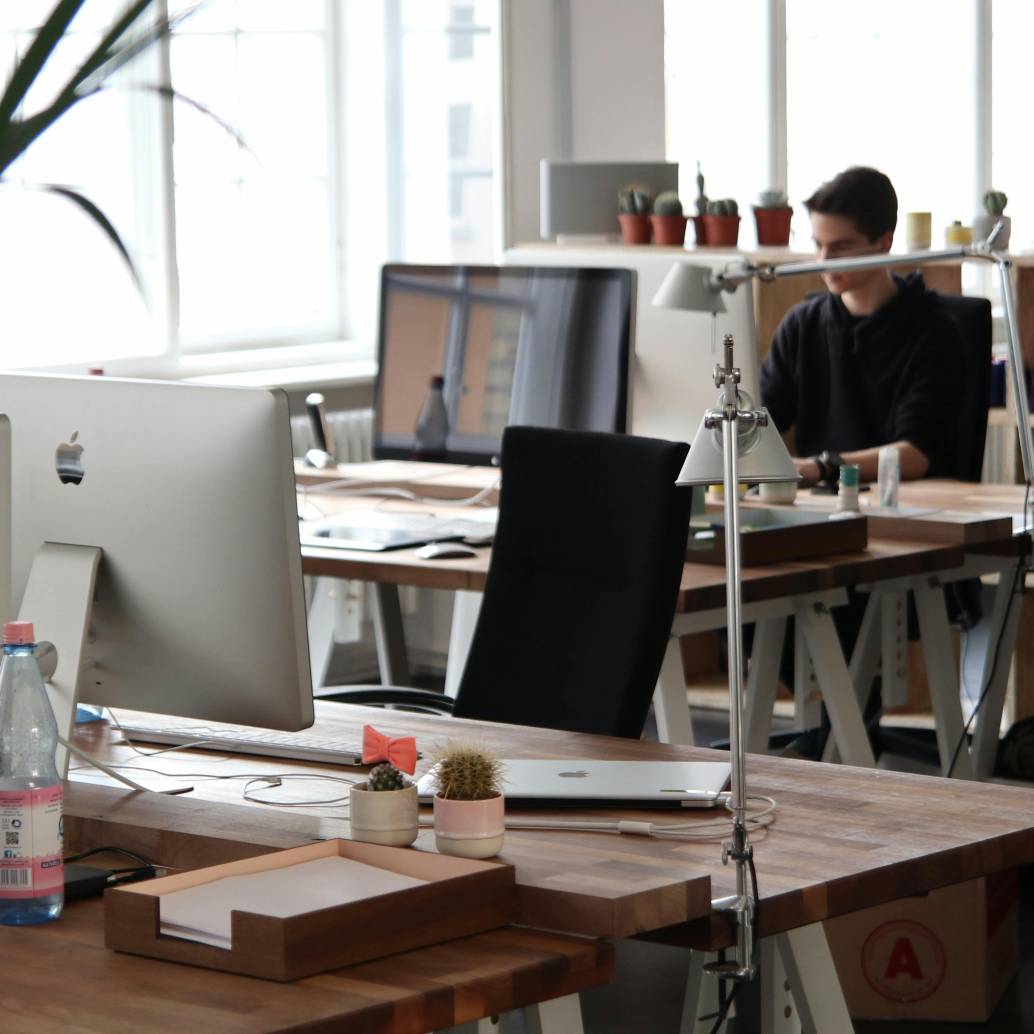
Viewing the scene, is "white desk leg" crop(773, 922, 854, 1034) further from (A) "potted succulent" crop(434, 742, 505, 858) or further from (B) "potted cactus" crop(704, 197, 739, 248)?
(B) "potted cactus" crop(704, 197, 739, 248)

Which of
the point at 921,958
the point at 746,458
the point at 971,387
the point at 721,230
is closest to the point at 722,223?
the point at 721,230

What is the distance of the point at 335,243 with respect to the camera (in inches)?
245

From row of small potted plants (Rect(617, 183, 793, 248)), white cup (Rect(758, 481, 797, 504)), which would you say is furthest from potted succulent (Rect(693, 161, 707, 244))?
white cup (Rect(758, 481, 797, 504))

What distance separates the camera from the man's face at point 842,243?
13.8 ft

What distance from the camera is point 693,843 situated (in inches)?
65.9

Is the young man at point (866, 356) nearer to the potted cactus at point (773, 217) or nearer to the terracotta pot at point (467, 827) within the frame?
the potted cactus at point (773, 217)

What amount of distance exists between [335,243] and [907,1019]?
12.9ft

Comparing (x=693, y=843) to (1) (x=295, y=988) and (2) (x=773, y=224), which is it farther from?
(2) (x=773, y=224)

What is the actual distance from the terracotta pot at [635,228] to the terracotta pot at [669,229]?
0.04m

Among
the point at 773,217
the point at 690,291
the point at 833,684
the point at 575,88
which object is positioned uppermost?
the point at 575,88

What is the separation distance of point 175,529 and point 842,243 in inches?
106

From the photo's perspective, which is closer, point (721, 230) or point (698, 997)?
point (698, 997)

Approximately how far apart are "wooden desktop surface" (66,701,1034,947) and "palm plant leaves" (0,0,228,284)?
2.86 ft

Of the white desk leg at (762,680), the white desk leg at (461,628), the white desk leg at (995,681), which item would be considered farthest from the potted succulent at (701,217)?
the white desk leg at (461,628)
